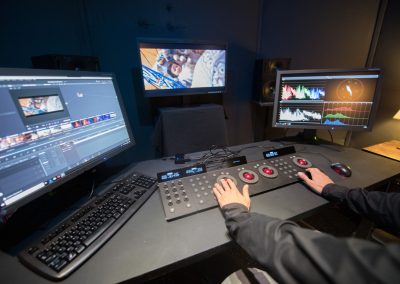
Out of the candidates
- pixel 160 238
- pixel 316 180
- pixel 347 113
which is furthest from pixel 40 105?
pixel 347 113

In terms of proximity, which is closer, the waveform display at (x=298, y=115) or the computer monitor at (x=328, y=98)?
the computer monitor at (x=328, y=98)

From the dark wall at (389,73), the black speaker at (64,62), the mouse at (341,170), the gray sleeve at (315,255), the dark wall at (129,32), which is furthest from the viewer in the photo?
the dark wall at (389,73)

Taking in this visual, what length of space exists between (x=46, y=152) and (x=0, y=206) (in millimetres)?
178

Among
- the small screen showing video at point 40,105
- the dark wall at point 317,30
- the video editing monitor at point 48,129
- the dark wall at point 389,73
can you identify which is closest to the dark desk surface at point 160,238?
the video editing monitor at point 48,129

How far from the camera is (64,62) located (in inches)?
43.3

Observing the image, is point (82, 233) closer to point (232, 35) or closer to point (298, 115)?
point (298, 115)

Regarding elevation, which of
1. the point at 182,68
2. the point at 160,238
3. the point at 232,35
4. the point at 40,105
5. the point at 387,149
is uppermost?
the point at 232,35

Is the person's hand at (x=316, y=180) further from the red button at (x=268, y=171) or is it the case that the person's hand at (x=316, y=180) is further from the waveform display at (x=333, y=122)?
the waveform display at (x=333, y=122)

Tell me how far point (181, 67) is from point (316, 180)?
1486mm

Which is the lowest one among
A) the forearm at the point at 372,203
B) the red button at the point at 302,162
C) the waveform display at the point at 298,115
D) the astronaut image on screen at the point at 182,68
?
the forearm at the point at 372,203

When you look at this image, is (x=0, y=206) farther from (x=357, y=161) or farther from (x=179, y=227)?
(x=357, y=161)

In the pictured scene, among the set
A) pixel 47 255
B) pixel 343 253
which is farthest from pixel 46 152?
pixel 343 253

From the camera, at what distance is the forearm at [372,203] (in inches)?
26.5

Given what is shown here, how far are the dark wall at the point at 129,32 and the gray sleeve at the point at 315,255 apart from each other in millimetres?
1850
